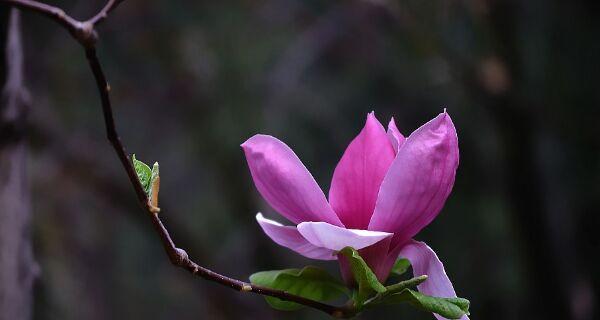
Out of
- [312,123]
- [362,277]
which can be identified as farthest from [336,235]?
[312,123]

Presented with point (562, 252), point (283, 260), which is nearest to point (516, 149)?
point (562, 252)

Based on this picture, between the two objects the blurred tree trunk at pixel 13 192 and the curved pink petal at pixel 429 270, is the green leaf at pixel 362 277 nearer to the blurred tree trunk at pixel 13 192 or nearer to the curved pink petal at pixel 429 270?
the curved pink petal at pixel 429 270

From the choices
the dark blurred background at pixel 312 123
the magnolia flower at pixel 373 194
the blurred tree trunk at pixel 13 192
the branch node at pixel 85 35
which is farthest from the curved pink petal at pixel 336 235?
the dark blurred background at pixel 312 123

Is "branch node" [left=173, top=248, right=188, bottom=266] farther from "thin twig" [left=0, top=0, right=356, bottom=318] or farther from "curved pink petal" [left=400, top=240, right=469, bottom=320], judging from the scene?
"curved pink petal" [left=400, top=240, right=469, bottom=320]

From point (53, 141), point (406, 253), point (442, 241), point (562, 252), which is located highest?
point (406, 253)

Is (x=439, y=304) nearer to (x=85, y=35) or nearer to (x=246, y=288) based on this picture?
(x=246, y=288)

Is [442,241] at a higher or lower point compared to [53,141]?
lower

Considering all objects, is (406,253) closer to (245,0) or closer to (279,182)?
(279,182)

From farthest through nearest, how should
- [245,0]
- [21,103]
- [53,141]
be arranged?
→ [245,0] < [53,141] < [21,103]
